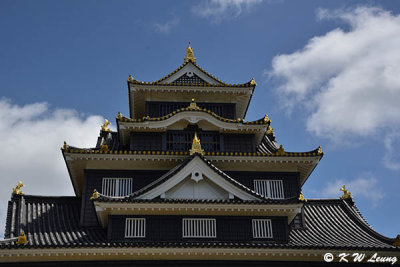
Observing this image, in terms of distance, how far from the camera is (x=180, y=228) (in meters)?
23.0

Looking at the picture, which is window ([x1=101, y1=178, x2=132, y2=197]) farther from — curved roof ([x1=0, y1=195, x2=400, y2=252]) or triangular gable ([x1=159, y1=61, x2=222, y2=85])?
triangular gable ([x1=159, y1=61, x2=222, y2=85])

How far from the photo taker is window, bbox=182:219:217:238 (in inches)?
905

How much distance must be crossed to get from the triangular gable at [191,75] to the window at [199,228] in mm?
10494

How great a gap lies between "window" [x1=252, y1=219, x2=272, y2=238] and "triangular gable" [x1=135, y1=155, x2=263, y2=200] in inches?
55.4

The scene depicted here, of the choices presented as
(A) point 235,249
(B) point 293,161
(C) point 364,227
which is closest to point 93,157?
(A) point 235,249

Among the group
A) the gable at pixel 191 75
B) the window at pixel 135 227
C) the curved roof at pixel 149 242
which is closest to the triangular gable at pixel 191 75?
the gable at pixel 191 75

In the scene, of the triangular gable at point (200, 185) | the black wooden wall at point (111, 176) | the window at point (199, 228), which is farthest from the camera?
the black wooden wall at point (111, 176)

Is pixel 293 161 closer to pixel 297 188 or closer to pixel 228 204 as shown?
pixel 297 188

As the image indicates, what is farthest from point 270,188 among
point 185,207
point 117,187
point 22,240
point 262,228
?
point 22,240

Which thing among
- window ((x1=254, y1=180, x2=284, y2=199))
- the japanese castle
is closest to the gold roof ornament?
the japanese castle

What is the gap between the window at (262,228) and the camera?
76.7 ft

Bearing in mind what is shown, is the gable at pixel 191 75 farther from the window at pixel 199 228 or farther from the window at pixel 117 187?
the window at pixel 199 228

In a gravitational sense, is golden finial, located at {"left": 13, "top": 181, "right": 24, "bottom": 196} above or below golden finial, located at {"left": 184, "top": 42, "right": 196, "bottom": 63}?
below

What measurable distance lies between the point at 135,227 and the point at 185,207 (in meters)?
2.65
